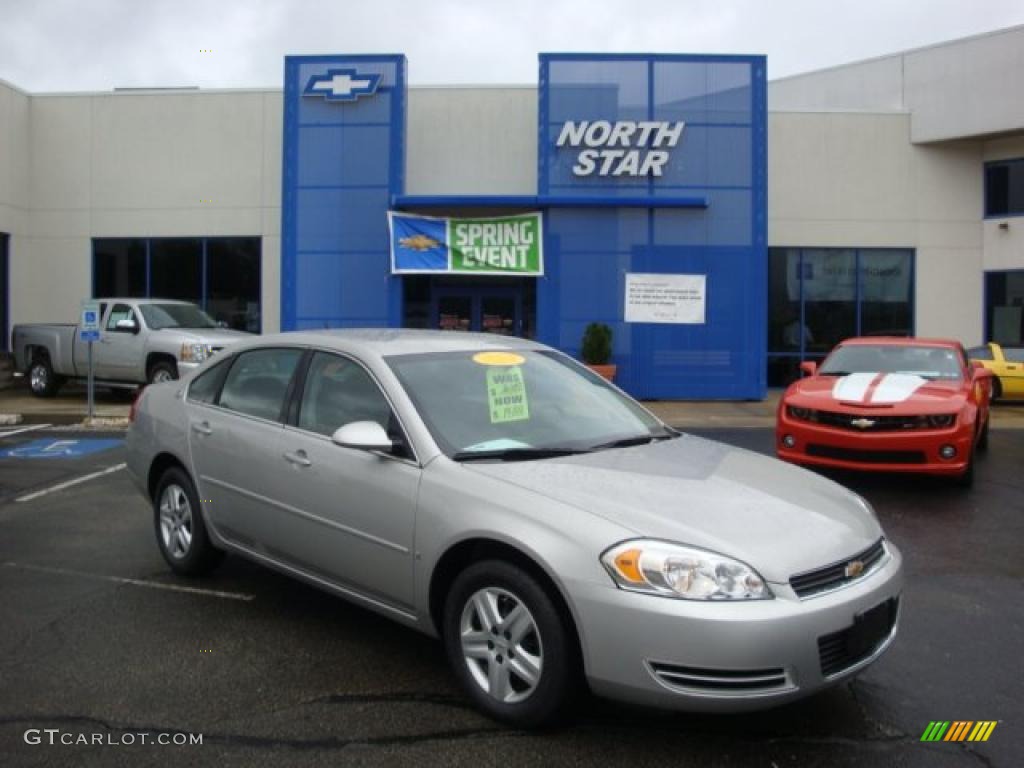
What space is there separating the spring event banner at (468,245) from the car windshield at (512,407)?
13.0 metres

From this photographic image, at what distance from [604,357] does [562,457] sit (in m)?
13.2

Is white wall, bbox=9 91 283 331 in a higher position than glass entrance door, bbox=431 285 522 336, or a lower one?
higher

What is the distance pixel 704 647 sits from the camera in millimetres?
3066

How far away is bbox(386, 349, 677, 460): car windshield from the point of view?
4070mm

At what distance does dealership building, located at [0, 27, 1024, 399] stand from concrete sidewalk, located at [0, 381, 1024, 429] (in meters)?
0.93

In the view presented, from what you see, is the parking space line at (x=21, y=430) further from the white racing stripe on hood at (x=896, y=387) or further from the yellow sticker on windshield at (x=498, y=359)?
the white racing stripe on hood at (x=896, y=387)

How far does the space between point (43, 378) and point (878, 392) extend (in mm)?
14778

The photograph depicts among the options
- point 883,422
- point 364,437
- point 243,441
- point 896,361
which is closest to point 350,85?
point 896,361

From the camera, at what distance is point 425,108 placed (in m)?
19.1

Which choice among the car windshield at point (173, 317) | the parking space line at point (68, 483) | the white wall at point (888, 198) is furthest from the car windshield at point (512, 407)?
the white wall at point (888, 198)

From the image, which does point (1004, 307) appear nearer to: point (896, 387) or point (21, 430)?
point (896, 387)

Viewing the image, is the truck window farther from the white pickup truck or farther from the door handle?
the door handle

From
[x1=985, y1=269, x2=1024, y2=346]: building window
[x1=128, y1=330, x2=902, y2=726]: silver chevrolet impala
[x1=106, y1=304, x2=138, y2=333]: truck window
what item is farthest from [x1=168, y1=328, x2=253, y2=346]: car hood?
[x1=985, y1=269, x2=1024, y2=346]: building window

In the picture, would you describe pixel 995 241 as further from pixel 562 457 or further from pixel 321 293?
pixel 562 457
